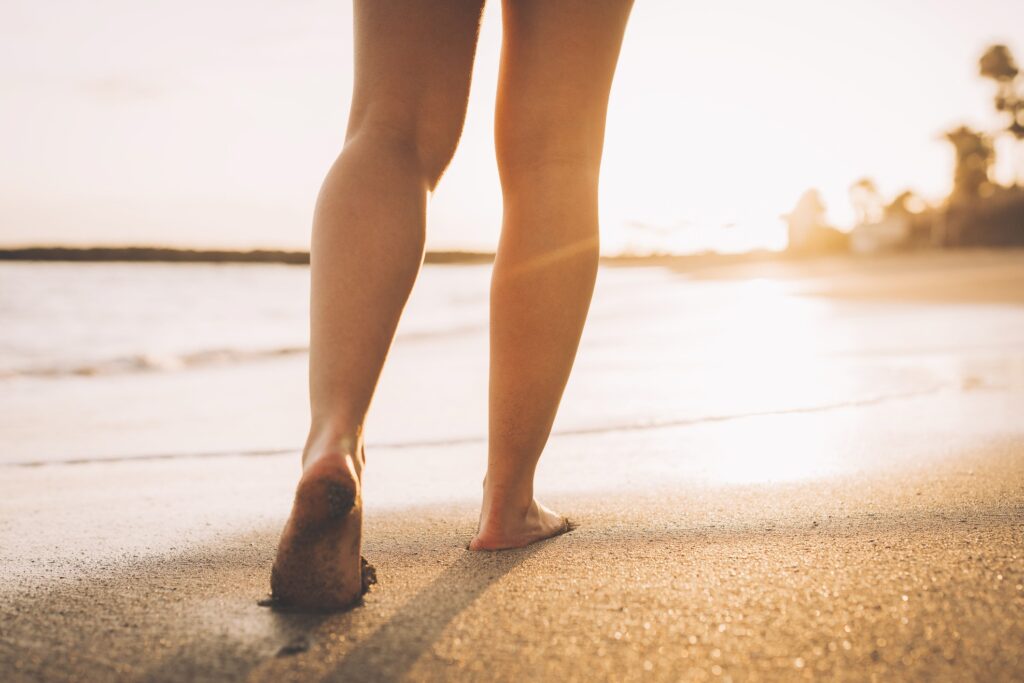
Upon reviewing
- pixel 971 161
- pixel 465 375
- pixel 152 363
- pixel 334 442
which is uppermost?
pixel 971 161

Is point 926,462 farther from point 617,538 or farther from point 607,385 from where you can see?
point 607,385

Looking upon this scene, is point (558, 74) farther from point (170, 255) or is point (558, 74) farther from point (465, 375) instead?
point (170, 255)

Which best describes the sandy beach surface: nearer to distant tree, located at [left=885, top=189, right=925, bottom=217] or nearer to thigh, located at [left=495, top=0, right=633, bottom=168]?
thigh, located at [left=495, top=0, right=633, bottom=168]

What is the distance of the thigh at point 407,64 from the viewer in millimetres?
1071

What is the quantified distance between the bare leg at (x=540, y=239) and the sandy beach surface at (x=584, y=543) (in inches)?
4.8

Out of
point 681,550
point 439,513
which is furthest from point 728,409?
point 681,550

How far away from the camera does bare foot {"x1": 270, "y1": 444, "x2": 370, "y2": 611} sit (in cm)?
83

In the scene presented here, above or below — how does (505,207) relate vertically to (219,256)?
above

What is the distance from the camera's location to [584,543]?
3.67ft

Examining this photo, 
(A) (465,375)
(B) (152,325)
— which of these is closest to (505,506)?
(A) (465,375)

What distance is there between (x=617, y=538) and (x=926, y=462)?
76 centimetres

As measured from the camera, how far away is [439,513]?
4.45ft

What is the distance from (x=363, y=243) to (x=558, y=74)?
1.22ft

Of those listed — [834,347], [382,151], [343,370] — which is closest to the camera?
[343,370]
